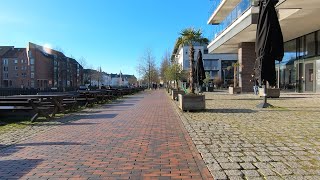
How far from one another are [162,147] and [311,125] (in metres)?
4.54

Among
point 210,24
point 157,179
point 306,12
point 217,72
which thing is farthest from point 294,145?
point 217,72

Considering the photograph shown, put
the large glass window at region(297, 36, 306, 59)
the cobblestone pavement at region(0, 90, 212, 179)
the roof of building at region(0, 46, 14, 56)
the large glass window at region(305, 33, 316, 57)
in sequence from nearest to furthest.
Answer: the cobblestone pavement at region(0, 90, 212, 179), the large glass window at region(305, 33, 316, 57), the large glass window at region(297, 36, 306, 59), the roof of building at region(0, 46, 14, 56)

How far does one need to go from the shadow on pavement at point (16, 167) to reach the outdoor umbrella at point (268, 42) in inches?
401

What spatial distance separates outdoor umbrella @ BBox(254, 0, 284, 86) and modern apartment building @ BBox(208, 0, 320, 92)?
6299 mm

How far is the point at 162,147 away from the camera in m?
6.81

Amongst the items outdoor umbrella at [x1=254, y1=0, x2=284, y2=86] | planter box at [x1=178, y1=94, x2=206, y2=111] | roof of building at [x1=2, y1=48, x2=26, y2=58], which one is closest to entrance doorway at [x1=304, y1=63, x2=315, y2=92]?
outdoor umbrella at [x1=254, y1=0, x2=284, y2=86]

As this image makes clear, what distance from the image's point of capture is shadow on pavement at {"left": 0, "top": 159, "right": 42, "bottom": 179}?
16.2ft

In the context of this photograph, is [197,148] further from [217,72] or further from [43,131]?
[217,72]

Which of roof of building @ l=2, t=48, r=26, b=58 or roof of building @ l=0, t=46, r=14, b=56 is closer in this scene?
roof of building @ l=2, t=48, r=26, b=58

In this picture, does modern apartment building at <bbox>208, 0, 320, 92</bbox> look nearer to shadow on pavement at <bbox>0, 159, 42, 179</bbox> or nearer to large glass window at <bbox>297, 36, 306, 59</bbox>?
large glass window at <bbox>297, 36, 306, 59</bbox>

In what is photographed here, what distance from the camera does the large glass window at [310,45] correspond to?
30.0 metres

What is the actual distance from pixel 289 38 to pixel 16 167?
107 ft

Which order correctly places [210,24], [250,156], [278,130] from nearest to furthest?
1. [250,156]
2. [278,130]
3. [210,24]

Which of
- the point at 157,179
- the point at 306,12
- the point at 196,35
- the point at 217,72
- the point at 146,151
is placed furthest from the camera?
the point at 217,72
